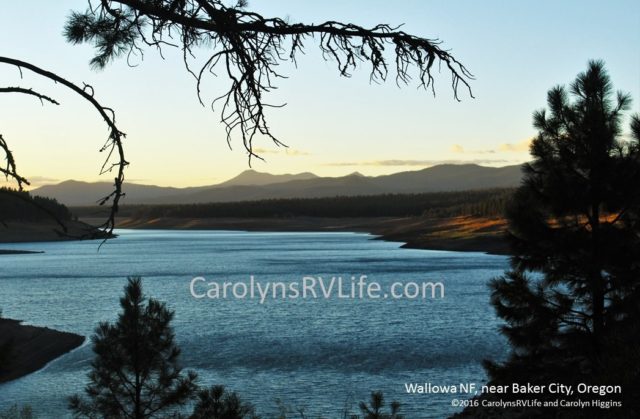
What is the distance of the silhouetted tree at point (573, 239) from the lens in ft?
50.6

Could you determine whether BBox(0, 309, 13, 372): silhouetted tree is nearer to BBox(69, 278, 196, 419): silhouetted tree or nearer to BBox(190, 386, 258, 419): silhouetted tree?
BBox(190, 386, 258, 419): silhouetted tree

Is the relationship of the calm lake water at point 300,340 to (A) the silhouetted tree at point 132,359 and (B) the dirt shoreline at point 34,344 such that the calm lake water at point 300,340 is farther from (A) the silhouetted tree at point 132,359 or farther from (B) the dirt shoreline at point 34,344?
(A) the silhouetted tree at point 132,359

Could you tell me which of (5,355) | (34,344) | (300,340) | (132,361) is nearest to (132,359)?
(132,361)

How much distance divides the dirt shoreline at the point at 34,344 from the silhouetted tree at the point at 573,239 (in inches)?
780

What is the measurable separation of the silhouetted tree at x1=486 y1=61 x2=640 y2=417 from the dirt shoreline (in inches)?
780

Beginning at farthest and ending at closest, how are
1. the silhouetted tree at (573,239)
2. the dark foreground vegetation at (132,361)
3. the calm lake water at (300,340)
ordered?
1. the calm lake water at (300,340)
2. the dark foreground vegetation at (132,361)
3. the silhouetted tree at (573,239)

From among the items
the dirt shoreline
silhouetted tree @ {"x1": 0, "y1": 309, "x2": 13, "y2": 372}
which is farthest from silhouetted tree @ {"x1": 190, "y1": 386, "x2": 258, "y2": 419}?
the dirt shoreline

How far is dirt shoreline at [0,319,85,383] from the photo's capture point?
96.8ft

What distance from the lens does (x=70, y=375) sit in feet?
90.5

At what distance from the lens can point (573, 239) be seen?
15.9 m

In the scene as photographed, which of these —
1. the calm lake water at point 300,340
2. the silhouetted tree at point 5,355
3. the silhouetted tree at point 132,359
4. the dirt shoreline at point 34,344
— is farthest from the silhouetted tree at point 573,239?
the dirt shoreline at point 34,344

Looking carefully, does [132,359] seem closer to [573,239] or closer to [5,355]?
[5,355]

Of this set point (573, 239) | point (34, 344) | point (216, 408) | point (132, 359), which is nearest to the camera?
point (216, 408)

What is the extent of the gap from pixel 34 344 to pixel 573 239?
25052 mm
